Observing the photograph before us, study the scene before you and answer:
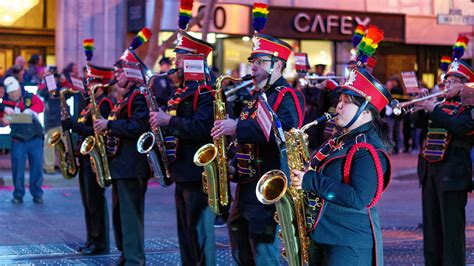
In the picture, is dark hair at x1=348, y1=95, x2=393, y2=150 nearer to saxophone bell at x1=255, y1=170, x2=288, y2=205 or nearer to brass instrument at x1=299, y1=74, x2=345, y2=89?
saxophone bell at x1=255, y1=170, x2=288, y2=205

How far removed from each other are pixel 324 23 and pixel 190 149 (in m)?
18.5

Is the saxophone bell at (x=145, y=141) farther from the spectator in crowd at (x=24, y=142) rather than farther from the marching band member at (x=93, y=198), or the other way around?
the spectator in crowd at (x=24, y=142)

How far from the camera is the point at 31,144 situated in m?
15.1

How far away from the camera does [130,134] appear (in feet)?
29.8

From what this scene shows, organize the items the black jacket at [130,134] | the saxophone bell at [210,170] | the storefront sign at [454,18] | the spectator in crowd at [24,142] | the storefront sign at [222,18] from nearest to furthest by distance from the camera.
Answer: the saxophone bell at [210,170]
the black jacket at [130,134]
the spectator in crowd at [24,142]
the storefront sign at [454,18]
the storefront sign at [222,18]

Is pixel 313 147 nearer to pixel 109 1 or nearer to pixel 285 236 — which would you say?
pixel 109 1

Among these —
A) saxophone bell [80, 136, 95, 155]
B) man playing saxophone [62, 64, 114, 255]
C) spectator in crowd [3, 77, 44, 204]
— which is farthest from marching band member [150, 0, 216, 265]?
spectator in crowd [3, 77, 44, 204]

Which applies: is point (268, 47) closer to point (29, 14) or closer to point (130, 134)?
point (130, 134)

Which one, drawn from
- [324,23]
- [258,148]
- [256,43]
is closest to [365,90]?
[258,148]

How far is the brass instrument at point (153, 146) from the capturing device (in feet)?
28.7

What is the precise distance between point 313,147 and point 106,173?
9955 millimetres

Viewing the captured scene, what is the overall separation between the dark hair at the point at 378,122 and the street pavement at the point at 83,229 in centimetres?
393

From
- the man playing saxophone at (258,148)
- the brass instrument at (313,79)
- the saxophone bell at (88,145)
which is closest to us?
the man playing saxophone at (258,148)

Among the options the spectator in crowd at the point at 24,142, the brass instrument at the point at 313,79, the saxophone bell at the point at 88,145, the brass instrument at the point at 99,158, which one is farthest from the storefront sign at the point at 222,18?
the brass instrument at the point at 99,158
